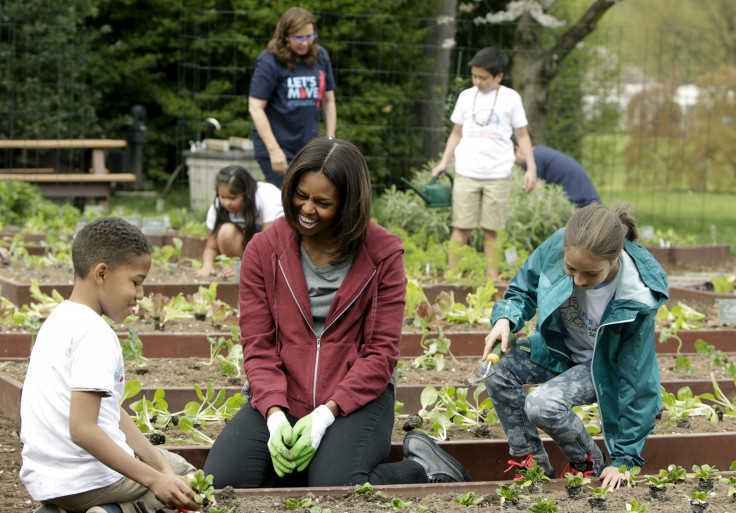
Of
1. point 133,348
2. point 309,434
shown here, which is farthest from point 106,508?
point 133,348


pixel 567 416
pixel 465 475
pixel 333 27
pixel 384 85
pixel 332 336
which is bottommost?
pixel 465 475

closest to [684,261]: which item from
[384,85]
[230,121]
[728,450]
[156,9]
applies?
[384,85]

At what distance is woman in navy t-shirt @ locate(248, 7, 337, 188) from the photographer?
16.7 ft

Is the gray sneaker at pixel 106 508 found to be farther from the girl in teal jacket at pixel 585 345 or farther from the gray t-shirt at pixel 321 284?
the girl in teal jacket at pixel 585 345

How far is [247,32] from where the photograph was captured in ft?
37.0

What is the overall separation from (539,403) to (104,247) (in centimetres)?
127

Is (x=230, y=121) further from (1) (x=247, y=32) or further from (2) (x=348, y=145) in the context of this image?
(2) (x=348, y=145)

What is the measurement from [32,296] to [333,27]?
6632mm

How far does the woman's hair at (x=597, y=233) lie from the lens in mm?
2488

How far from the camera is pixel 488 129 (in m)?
5.43

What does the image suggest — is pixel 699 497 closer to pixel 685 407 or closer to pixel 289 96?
pixel 685 407

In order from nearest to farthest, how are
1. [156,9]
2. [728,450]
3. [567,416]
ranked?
[567,416] → [728,450] → [156,9]

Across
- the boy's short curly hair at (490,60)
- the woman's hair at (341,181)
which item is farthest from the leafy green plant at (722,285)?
the woman's hair at (341,181)

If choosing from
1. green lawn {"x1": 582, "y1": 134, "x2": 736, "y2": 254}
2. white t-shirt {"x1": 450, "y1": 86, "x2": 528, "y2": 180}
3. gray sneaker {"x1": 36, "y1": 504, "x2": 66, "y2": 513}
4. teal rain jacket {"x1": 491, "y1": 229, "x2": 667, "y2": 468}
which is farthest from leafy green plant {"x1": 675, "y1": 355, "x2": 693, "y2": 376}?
green lawn {"x1": 582, "y1": 134, "x2": 736, "y2": 254}
